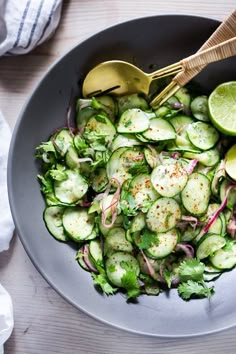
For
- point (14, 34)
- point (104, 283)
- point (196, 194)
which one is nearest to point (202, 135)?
point (196, 194)

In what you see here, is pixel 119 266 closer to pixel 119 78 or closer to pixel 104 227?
pixel 104 227

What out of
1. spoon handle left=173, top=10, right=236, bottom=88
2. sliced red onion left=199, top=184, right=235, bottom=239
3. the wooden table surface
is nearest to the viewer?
spoon handle left=173, top=10, right=236, bottom=88

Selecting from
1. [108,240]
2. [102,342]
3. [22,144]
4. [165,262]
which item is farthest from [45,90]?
[102,342]

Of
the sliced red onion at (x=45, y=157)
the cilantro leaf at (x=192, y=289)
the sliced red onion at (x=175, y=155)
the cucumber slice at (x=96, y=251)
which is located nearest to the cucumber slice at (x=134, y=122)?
the sliced red onion at (x=175, y=155)

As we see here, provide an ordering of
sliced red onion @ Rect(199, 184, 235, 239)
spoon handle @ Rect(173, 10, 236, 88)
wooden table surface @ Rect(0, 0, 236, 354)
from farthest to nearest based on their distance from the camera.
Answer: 1. wooden table surface @ Rect(0, 0, 236, 354)
2. sliced red onion @ Rect(199, 184, 235, 239)
3. spoon handle @ Rect(173, 10, 236, 88)

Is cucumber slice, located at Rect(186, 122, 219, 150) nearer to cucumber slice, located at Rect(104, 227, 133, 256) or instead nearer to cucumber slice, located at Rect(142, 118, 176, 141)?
cucumber slice, located at Rect(142, 118, 176, 141)

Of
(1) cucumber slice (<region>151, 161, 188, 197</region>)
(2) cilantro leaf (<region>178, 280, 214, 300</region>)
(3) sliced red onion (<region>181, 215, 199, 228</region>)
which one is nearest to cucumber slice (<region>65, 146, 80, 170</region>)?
(1) cucumber slice (<region>151, 161, 188, 197</region>)
